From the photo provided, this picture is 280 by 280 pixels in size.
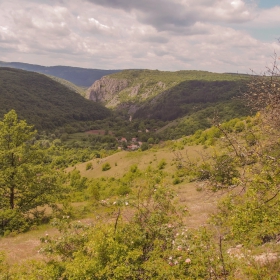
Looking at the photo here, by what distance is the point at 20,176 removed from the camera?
18859 millimetres

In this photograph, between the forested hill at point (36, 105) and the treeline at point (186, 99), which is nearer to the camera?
the forested hill at point (36, 105)

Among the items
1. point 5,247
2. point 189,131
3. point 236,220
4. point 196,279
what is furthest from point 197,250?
point 189,131

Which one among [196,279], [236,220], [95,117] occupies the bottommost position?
[95,117]

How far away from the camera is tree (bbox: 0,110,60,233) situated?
18203 millimetres

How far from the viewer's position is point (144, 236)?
275 inches

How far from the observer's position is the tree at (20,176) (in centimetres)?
1820

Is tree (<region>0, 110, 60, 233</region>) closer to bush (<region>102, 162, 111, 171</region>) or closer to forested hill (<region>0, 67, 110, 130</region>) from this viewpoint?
bush (<region>102, 162, 111, 171</region>)

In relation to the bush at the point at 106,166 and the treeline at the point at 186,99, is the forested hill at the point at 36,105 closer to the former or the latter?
the treeline at the point at 186,99

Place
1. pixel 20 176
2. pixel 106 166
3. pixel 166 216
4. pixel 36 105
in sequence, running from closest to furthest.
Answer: pixel 166 216
pixel 20 176
pixel 106 166
pixel 36 105

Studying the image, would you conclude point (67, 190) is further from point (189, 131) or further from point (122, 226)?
point (189, 131)

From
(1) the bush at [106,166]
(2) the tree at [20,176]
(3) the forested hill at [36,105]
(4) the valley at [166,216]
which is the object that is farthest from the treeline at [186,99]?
(2) the tree at [20,176]

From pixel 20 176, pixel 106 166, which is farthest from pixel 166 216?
pixel 106 166

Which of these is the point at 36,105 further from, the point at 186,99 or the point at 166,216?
the point at 166,216

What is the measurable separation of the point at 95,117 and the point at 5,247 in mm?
181955
